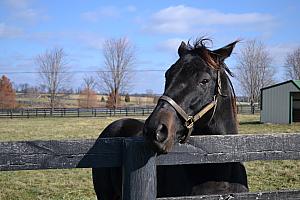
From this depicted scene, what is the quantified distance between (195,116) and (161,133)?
590 mm

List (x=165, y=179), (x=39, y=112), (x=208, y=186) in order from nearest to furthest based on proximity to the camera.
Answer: (x=208, y=186) → (x=165, y=179) → (x=39, y=112)

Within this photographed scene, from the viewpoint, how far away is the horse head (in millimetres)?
2699

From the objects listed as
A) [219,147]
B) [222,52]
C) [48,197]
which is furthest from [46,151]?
[48,197]

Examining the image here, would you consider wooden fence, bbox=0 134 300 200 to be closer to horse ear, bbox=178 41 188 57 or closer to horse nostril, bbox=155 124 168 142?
horse nostril, bbox=155 124 168 142

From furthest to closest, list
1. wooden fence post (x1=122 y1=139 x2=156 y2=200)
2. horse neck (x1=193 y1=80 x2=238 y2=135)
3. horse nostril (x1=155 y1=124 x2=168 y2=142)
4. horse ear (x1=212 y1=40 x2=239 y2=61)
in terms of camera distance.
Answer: horse ear (x1=212 y1=40 x2=239 y2=61), horse neck (x1=193 y1=80 x2=238 y2=135), wooden fence post (x1=122 y1=139 x2=156 y2=200), horse nostril (x1=155 y1=124 x2=168 y2=142)

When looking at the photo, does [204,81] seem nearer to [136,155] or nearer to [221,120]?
[221,120]

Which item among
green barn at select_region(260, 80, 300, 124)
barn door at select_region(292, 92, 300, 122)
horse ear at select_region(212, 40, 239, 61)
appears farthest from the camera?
barn door at select_region(292, 92, 300, 122)

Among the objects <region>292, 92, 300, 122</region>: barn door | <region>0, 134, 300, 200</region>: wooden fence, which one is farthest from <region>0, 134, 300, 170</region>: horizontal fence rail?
<region>292, 92, 300, 122</region>: barn door

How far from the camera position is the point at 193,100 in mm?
3143

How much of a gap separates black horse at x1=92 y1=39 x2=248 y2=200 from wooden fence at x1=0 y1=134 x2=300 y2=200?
0.15 m

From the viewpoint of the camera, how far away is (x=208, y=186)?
3385mm

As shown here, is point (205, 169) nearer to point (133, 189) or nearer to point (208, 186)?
point (208, 186)

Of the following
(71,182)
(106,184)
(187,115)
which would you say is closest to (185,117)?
(187,115)

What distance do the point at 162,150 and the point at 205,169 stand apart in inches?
37.2
